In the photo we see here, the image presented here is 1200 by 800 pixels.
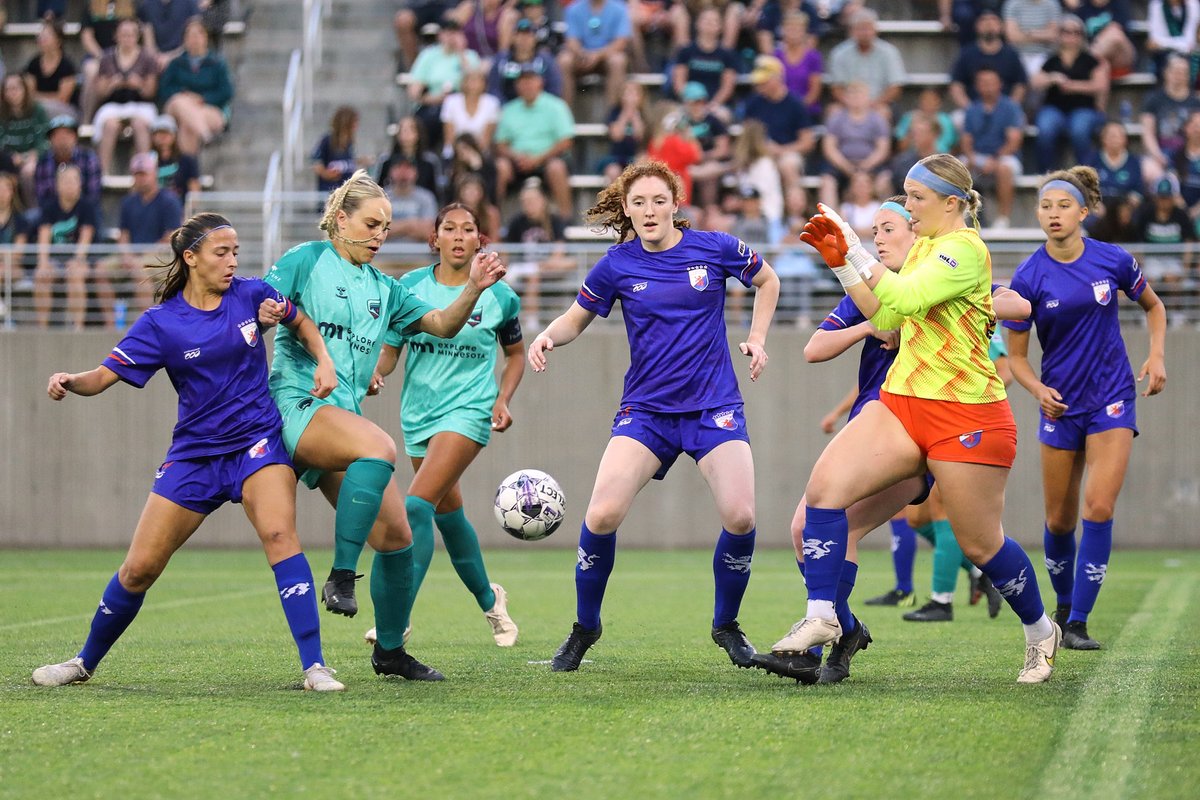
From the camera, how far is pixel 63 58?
18.3 m

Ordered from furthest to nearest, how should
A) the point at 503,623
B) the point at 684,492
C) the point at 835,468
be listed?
the point at 684,492 < the point at 503,623 < the point at 835,468

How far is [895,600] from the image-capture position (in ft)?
33.8

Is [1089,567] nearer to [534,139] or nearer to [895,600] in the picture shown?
[895,600]

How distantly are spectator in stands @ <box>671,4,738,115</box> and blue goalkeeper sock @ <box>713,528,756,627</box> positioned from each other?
11145 millimetres

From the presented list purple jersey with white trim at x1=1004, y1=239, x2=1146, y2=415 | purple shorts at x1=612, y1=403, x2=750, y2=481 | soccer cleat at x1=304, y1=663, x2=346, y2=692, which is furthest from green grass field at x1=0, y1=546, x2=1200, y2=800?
purple jersey with white trim at x1=1004, y1=239, x2=1146, y2=415

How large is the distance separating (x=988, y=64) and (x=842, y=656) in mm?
11876

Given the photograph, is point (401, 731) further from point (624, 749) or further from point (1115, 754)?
point (1115, 754)

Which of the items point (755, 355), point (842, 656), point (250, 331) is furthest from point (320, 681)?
point (755, 355)

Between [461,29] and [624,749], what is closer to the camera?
[624,749]

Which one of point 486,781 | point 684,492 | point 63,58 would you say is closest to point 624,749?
point 486,781

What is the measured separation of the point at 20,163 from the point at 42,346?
2.68 m

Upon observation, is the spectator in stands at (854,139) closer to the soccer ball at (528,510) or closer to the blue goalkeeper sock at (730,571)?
the soccer ball at (528,510)

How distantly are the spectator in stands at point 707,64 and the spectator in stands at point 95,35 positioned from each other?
616cm

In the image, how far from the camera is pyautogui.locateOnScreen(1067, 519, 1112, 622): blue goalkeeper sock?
7684 millimetres
